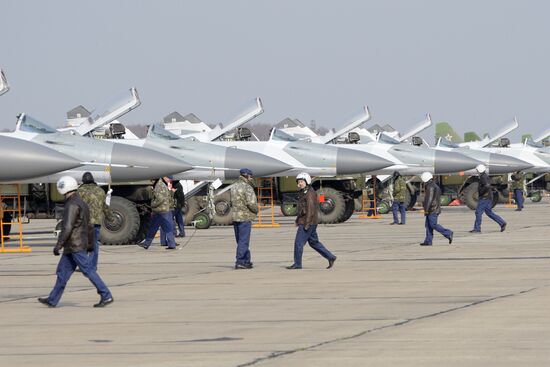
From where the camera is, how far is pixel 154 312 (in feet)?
47.8

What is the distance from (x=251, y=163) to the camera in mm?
33750

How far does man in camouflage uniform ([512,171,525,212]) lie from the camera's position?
47722 mm

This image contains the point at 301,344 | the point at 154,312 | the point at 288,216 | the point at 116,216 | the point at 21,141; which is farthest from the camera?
the point at 288,216

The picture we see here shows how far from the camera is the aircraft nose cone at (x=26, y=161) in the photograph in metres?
24.2

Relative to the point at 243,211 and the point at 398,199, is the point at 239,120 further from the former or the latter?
the point at 243,211

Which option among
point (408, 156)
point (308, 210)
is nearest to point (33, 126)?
point (308, 210)

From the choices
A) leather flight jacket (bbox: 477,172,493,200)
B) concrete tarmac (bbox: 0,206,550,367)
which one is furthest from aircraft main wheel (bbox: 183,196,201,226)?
concrete tarmac (bbox: 0,206,550,367)

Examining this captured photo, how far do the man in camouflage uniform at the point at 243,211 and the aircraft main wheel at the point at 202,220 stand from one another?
1381 centimetres

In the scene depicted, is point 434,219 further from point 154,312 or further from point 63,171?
point 154,312

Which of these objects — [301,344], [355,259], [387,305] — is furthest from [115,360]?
[355,259]

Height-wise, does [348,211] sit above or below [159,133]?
below

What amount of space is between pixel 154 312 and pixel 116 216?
12967mm

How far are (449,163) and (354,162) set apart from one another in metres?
7.21

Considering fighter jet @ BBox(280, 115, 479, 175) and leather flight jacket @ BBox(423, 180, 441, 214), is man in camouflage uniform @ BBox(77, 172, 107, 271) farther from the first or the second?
fighter jet @ BBox(280, 115, 479, 175)
